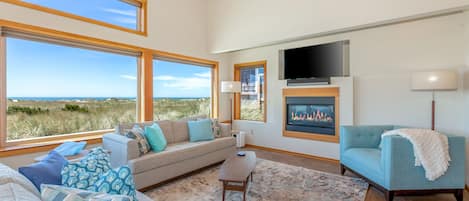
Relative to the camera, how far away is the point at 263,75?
205 inches

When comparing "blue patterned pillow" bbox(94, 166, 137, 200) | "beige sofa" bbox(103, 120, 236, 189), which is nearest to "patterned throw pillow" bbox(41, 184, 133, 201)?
"blue patterned pillow" bbox(94, 166, 137, 200)

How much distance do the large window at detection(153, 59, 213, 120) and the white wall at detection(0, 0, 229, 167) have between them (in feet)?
1.12

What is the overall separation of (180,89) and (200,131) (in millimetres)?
1395

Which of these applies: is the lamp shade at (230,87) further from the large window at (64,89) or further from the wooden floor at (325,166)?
the large window at (64,89)

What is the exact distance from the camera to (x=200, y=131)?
3.89m

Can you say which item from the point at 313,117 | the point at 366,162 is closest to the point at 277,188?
the point at 366,162

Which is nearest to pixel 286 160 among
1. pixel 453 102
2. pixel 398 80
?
pixel 398 80

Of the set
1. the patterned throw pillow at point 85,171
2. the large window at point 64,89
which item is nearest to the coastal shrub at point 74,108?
the large window at point 64,89

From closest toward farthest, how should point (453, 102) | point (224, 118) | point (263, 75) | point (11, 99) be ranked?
1. point (11, 99)
2. point (453, 102)
3. point (263, 75)
4. point (224, 118)

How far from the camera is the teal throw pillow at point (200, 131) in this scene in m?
3.87

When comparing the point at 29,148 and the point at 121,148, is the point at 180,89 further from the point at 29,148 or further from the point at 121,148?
the point at 29,148

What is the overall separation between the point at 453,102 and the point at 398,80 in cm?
71

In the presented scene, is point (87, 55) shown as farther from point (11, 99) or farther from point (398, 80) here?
point (398, 80)

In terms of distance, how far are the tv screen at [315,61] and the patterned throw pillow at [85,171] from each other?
3.79 meters
